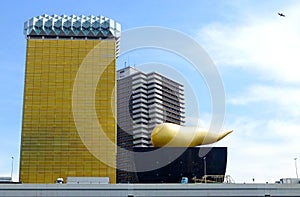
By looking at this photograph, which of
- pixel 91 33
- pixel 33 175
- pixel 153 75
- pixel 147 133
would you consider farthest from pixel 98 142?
pixel 153 75

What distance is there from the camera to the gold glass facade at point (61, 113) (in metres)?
103

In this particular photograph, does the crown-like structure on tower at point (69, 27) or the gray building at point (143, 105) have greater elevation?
the crown-like structure on tower at point (69, 27)

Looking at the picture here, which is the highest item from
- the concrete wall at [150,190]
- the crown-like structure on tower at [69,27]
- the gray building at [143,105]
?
the crown-like structure on tower at [69,27]

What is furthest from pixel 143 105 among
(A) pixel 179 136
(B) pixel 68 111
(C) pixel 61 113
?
(A) pixel 179 136

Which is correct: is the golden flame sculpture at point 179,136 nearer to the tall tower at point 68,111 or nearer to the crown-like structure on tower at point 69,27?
the tall tower at point 68,111

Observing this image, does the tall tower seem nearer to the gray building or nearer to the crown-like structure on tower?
the crown-like structure on tower

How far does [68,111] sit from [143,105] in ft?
221

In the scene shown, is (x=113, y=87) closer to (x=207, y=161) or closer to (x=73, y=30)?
(x=73, y=30)

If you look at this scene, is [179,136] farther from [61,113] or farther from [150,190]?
[61,113]

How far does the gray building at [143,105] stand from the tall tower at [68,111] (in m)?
54.6

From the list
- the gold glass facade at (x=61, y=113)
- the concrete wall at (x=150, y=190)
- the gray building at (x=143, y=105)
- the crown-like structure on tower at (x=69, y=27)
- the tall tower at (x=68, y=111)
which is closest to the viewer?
the concrete wall at (x=150, y=190)

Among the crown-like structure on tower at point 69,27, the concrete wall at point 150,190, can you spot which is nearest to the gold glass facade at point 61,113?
the crown-like structure on tower at point 69,27

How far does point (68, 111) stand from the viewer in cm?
10944

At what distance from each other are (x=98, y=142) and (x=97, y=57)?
22.6 m
